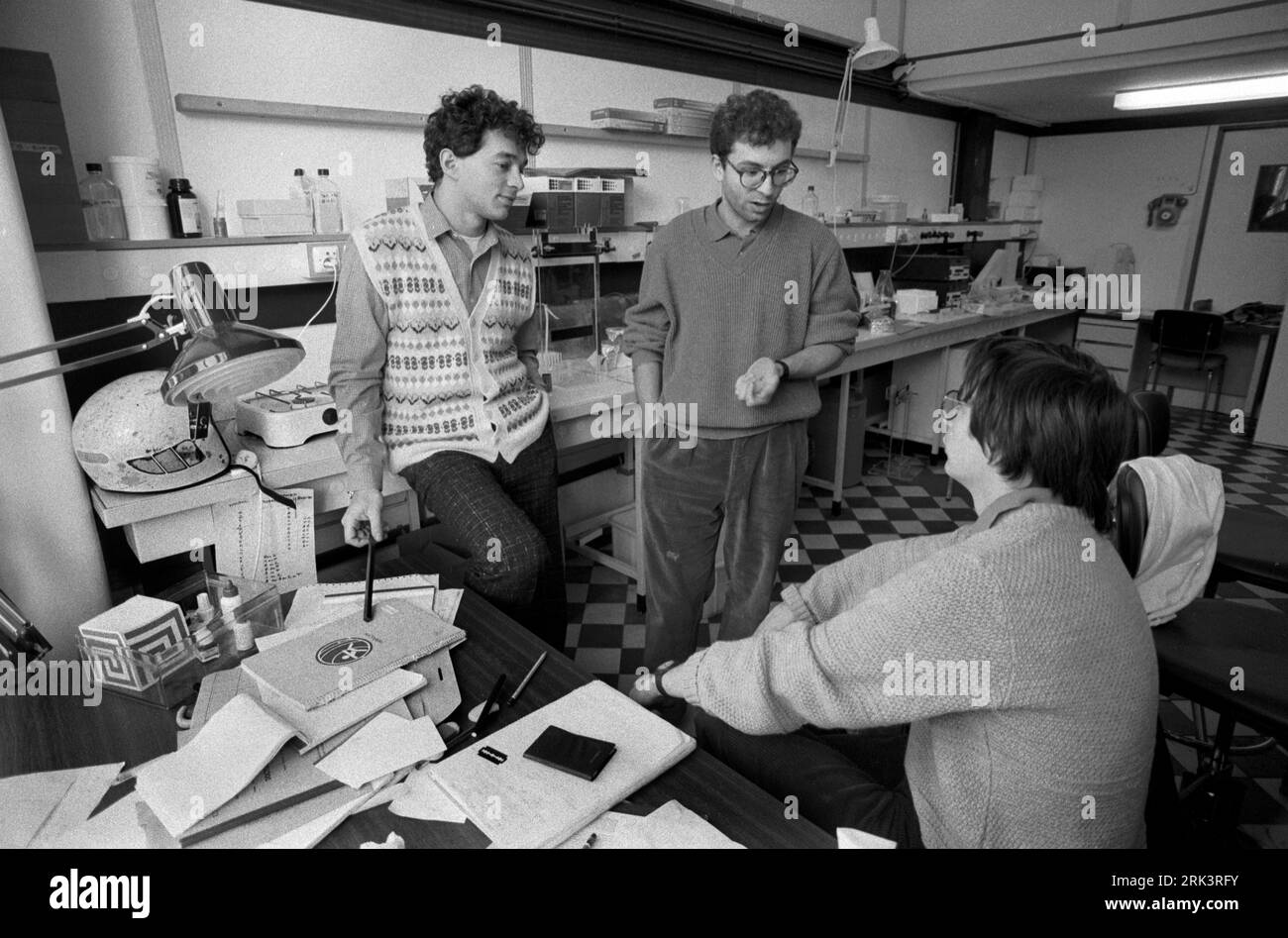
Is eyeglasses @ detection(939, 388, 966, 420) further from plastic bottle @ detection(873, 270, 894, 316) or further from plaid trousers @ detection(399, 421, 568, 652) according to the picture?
plastic bottle @ detection(873, 270, 894, 316)

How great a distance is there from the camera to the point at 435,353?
1.79 meters

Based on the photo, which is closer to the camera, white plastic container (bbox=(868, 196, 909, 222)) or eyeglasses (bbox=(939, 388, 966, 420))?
eyeglasses (bbox=(939, 388, 966, 420))

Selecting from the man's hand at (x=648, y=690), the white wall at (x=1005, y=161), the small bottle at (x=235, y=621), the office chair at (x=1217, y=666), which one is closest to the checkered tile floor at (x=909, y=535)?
the office chair at (x=1217, y=666)

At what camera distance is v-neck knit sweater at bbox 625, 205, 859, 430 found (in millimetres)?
1891

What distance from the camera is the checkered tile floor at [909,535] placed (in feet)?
6.74

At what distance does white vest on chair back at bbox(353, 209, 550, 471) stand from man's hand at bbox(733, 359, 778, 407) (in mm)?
568

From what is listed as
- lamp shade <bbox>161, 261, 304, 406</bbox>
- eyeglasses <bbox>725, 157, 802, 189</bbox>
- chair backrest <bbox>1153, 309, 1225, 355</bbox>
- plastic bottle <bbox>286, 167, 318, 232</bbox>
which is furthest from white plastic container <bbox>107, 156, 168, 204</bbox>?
chair backrest <bbox>1153, 309, 1225, 355</bbox>

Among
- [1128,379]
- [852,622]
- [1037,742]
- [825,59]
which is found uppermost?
[825,59]

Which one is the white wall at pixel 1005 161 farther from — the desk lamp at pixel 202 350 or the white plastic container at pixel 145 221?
the desk lamp at pixel 202 350

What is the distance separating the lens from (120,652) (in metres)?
1.12
